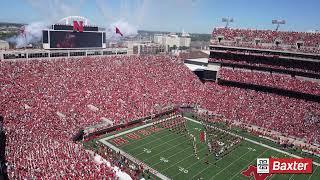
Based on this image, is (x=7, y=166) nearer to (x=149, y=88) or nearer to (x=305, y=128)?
(x=149, y=88)

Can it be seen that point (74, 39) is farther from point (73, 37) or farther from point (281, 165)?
point (281, 165)

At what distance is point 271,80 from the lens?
136ft

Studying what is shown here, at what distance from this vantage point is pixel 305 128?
32656mm

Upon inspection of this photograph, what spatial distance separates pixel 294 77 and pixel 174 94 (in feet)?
52.9

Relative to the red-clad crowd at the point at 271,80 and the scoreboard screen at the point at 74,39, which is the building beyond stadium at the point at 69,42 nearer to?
the scoreboard screen at the point at 74,39

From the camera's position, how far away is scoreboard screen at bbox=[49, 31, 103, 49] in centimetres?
4031

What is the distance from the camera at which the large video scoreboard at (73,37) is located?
1569 inches

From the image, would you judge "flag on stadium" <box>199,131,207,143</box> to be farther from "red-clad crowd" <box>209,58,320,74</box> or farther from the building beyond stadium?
the building beyond stadium

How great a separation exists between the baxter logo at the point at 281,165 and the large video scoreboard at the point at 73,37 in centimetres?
3330

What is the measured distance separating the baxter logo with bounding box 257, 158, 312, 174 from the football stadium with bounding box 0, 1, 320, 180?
0.31 feet

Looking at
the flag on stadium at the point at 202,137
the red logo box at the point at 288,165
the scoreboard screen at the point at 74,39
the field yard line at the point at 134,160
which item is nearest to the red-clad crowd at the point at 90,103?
the scoreboard screen at the point at 74,39

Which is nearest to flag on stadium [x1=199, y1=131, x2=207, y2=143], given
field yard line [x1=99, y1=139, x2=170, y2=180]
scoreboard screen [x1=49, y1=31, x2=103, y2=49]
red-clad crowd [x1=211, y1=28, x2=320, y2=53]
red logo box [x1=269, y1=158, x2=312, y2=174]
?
field yard line [x1=99, y1=139, x2=170, y2=180]

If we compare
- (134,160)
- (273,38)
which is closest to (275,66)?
(273,38)

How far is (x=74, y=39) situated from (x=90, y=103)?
1255 cm
